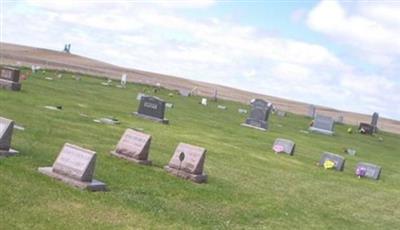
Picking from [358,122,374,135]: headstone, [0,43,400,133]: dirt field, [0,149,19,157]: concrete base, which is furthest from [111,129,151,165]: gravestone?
[0,43,400,133]: dirt field

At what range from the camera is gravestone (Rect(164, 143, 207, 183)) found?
16844 mm

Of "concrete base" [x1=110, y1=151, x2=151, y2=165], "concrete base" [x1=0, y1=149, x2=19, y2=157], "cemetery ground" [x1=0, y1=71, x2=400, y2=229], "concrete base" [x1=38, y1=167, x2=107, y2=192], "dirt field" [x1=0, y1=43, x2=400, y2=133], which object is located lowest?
"dirt field" [x1=0, y1=43, x2=400, y2=133]

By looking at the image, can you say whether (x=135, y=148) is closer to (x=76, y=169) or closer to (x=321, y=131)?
(x=76, y=169)

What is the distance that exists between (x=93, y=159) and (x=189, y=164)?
3850 mm

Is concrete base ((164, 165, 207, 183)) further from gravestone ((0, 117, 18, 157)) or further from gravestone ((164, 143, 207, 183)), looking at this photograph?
gravestone ((0, 117, 18, 157))

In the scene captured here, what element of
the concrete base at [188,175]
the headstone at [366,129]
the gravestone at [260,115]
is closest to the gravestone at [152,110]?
the gravestone at [260,115]

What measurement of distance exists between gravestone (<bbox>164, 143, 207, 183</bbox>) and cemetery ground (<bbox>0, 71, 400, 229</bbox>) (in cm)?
29

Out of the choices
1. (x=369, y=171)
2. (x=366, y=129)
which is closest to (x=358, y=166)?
(x=369, y=171)

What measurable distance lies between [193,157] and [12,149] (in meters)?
4.79

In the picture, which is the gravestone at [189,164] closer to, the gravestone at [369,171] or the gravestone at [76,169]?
the gravestone at [76,169]

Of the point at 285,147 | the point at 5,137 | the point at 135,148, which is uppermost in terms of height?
the point at 5,137

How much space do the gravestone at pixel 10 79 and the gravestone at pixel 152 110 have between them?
6502 millimetres

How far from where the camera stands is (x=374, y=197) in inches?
790

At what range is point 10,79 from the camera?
3294 centimetres
